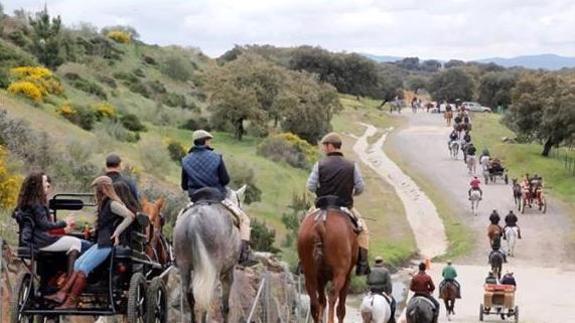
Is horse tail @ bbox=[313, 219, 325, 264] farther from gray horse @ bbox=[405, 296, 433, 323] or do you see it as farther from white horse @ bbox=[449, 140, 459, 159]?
white horse @ bbox=[449, 140, 459, 159]

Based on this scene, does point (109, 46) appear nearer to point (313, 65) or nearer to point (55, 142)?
point (313, 65)

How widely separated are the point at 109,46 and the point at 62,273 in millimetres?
74029

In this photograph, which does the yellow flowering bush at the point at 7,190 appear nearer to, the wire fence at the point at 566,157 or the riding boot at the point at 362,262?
the riding boot at the point at 362,262

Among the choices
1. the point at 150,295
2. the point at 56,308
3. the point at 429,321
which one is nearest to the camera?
the point at 56,308

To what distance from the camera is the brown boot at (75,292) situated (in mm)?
11820

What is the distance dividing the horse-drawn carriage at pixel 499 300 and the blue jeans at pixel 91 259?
59.7 feet

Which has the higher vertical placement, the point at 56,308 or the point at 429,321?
the point at 56,308

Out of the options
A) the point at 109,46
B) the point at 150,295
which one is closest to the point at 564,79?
the point at 109,46

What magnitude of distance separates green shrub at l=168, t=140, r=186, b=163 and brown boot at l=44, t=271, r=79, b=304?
32440 mm

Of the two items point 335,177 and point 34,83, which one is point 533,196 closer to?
point 34,83

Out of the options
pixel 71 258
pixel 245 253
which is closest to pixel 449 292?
pixel 245 253

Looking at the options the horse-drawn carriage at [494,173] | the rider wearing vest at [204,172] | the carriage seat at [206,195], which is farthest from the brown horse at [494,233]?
the carriage seat at [206,195]

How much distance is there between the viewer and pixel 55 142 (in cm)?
3136

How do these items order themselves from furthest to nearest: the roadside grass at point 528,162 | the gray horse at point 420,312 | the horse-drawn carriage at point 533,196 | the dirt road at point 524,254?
the roadside grass at point 528,162 < the horse-drawn carriage at point 533,196 < the dirt road at point 524,254 < the gray horse at point 420,312
